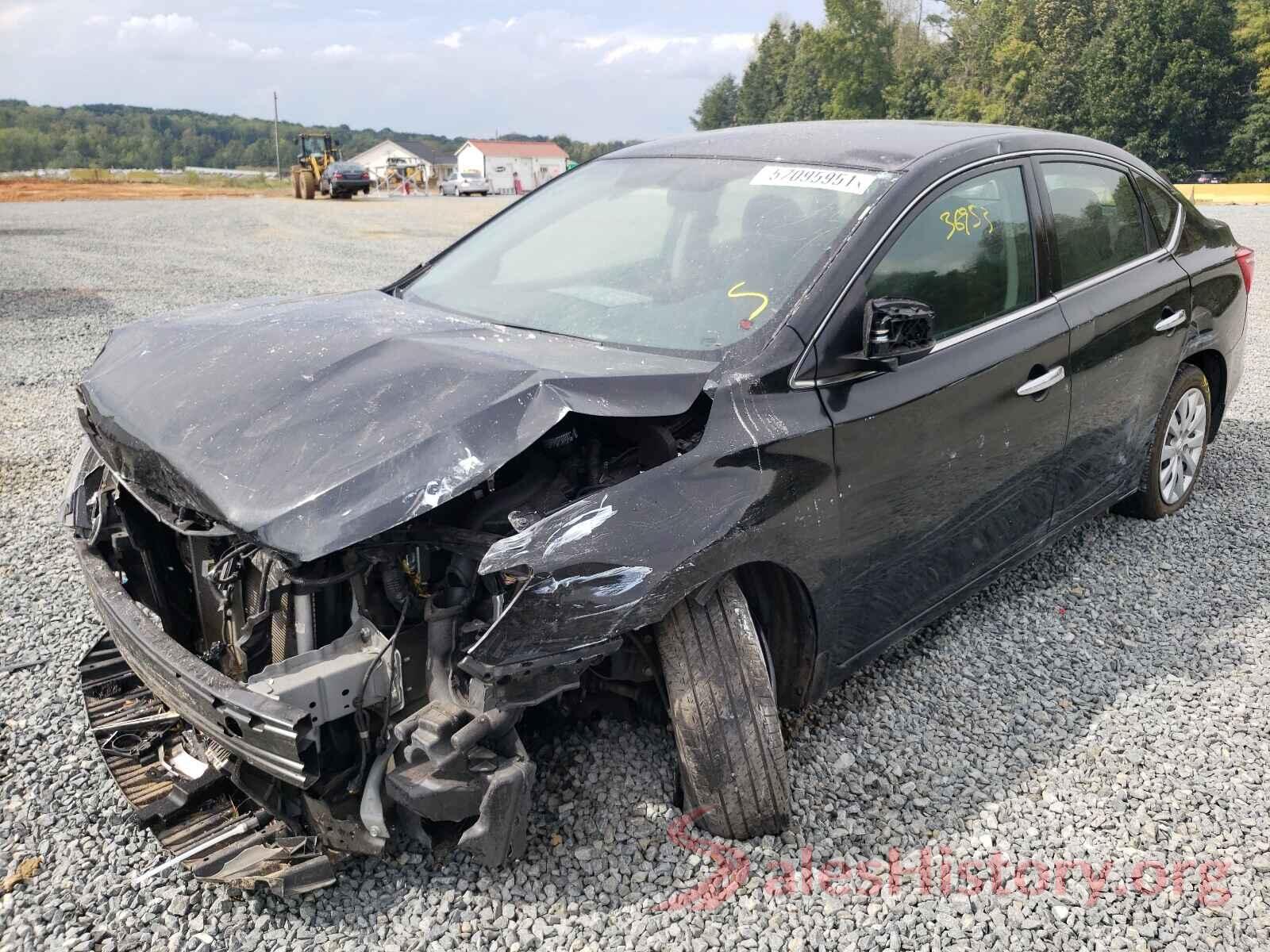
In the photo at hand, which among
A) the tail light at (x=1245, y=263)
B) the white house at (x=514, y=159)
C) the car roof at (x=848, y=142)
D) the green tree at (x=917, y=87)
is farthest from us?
the white house at (x=514, y=159)

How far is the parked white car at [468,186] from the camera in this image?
47281mm

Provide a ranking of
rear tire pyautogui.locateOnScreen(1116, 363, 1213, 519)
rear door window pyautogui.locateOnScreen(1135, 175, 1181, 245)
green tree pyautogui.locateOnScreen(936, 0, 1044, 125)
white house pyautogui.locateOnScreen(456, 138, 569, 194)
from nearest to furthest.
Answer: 1. rear door window pyautogui.locateOnScreen(1135, 175, 1181, 245)
2. rear tire pyautogui.locateOnScreen(1116, 363, 1213, 519)
3. green tree pyautogui.locateOnScreen(936, 0, 1044, 125)
4. white house pyautogui.locateOnScreen(456, 138, 569, 194)

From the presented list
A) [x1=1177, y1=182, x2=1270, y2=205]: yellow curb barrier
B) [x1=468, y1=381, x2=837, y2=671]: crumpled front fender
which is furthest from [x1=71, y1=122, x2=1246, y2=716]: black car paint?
[x1=1177, y1=182, x2=1270, y2=205]: yellow curb barrier

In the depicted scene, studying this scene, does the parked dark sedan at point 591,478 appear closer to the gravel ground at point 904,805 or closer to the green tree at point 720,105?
the gravel ground at point 904,805

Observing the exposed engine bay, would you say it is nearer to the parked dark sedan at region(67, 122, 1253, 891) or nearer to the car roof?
the parked dark sedan at region(67, 122, 1253, 891)

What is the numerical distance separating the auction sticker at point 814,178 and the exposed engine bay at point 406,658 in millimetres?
1029

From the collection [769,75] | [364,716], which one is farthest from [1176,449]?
[769,75]

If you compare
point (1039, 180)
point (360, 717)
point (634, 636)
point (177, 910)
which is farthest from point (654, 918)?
point (1039, 180)

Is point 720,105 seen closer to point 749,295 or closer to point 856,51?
point 856,51

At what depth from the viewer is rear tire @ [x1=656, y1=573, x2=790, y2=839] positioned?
252 centimetres

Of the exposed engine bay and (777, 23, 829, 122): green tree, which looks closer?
→ the exposed engine bay

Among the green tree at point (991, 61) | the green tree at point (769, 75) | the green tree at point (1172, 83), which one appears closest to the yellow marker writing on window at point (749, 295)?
the green tree at point (1172, 83)

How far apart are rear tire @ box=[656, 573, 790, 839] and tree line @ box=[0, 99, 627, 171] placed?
Result: 78895 mm

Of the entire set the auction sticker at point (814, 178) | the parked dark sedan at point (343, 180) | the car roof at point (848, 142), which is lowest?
the auction sticker at point (814, 178)
